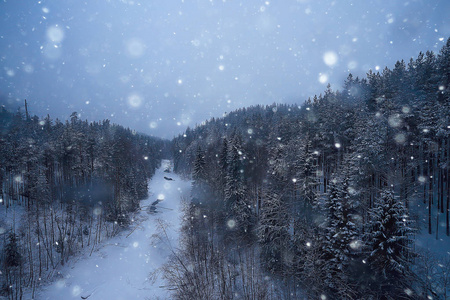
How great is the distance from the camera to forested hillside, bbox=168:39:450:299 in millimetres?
12461

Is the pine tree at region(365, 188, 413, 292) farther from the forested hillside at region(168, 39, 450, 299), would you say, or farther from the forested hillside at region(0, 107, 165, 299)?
the forested hillside at region(0, 107, 165, 299)

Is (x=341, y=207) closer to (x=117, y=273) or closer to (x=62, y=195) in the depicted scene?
(x=117, y=273)

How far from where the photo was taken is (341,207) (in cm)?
1580

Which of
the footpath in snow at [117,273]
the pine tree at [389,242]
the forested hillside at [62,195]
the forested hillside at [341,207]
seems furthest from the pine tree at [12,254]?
the pine tree at [389,242]

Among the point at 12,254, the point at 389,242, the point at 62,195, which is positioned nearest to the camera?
the point at 389,242

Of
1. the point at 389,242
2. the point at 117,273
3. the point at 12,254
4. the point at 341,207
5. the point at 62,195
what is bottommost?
the point at 117,273

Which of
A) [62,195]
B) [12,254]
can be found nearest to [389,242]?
[12,254]

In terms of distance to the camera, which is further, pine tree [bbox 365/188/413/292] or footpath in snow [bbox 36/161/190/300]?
footpath in snow [bbox 36/161/190/300]

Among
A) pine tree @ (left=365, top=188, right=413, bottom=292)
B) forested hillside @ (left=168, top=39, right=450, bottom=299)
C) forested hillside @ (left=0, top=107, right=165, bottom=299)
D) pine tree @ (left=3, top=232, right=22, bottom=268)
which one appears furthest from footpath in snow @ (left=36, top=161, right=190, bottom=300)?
pine tree @ (left=365, top=188, right=413, bottom=292)

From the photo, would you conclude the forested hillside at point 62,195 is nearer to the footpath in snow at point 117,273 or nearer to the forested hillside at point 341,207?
the footpath in snow at point 117,273

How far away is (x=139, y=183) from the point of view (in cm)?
5175

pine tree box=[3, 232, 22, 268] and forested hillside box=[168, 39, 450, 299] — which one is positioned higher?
forested hillside box=[168, 39, 450, 299]

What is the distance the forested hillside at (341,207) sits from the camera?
12.5m

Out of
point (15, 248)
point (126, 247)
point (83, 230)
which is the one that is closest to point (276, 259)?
point (126, 247)
